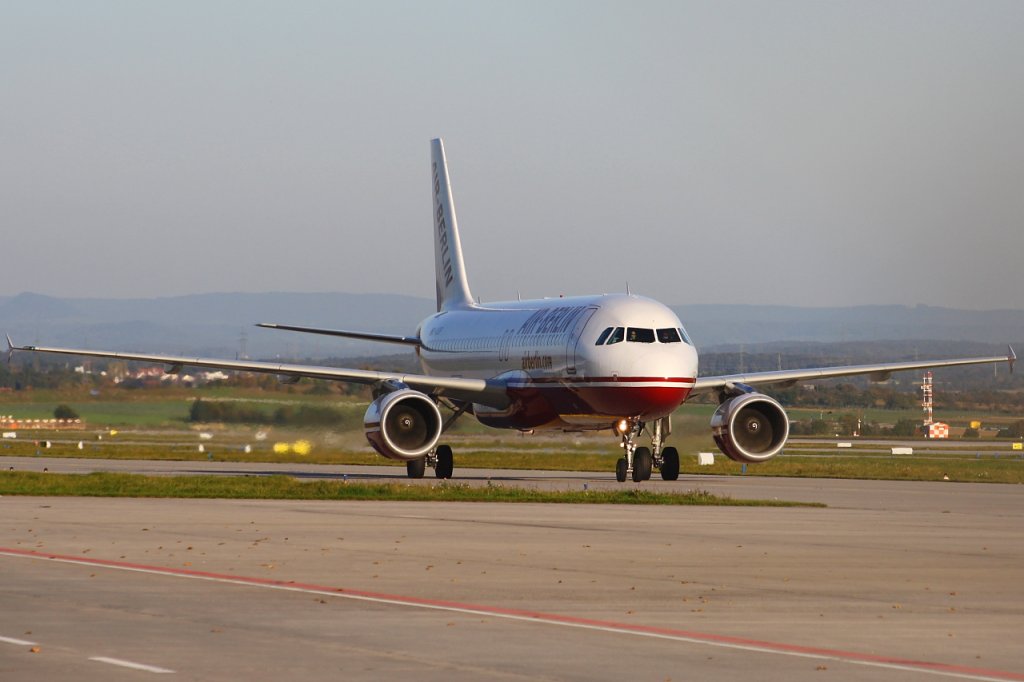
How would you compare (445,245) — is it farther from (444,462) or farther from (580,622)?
(580,622)

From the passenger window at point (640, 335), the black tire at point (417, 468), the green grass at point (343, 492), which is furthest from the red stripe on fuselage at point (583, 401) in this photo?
the green grass at point (343, 492)

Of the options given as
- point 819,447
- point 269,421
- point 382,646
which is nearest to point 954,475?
point 269,421

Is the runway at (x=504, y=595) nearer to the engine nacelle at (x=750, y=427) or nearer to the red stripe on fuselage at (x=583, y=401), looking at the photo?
the red stripe on fuselage at (x=583, y=401)

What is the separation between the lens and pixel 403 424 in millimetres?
40719

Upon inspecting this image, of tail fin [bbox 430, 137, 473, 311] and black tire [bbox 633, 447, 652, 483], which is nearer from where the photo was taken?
black tire [bbox 633, 447, 652, 483]

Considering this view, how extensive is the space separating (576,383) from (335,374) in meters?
6.33

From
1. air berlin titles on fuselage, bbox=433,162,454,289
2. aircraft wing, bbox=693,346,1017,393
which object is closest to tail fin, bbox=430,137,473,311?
air berlin titles on fuselage, bbox=433,162,454,289

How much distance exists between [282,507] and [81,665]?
1719 cm

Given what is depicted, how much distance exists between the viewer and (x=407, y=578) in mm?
17188

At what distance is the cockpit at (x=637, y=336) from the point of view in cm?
3925

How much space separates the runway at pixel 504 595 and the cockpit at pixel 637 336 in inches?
477

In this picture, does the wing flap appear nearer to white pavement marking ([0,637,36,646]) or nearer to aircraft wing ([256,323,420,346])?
aircraft wing ([256,323,420,346])

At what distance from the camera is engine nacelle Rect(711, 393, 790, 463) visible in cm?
4169

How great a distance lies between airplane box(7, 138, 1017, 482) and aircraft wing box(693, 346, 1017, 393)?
0.15 feet
